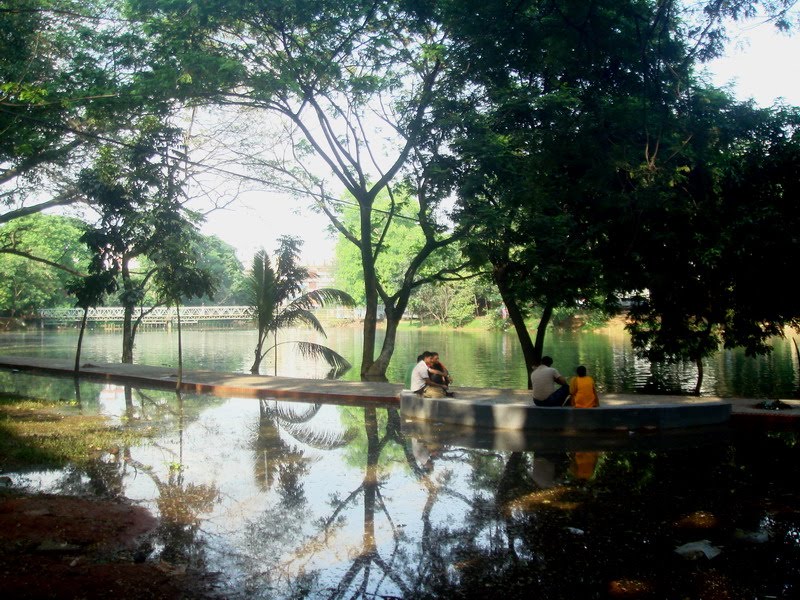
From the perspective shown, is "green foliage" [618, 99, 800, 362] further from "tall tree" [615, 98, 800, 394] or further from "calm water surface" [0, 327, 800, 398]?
"calm water surface" [0, 327, 800, 398]

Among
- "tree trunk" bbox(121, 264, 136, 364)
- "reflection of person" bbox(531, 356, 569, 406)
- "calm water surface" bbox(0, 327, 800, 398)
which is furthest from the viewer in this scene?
"calm water surface" bbox(0, 327, 800, 398)

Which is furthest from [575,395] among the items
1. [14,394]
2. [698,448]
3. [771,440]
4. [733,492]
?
[14,394]

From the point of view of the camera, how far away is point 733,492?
25.8 feet

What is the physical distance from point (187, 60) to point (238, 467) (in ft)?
32.8

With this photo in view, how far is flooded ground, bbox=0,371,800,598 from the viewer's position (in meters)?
5.39

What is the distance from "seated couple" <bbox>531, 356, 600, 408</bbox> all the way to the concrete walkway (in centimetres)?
37

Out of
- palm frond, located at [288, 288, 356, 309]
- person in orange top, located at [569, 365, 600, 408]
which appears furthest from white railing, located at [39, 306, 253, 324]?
person in orange top, located at [569, 365, 600, 408]

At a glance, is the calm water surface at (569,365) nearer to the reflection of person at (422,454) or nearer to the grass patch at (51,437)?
the reflection of person at (422,454)

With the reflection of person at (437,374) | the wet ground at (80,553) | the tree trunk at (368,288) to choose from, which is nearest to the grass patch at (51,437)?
the wet ground at (80,553)

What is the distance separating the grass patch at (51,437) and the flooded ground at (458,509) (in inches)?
15.6

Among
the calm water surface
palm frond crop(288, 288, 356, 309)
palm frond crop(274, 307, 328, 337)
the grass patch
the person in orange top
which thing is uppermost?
palm frond crop(288, 288, 356, 309)

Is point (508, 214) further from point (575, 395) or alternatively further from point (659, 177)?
point (575, 395)

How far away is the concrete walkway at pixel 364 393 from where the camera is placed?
40.2ft

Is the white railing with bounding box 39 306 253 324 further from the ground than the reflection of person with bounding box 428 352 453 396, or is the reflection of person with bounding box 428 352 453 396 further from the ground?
the white railing with bounding box 39 306 253 324
